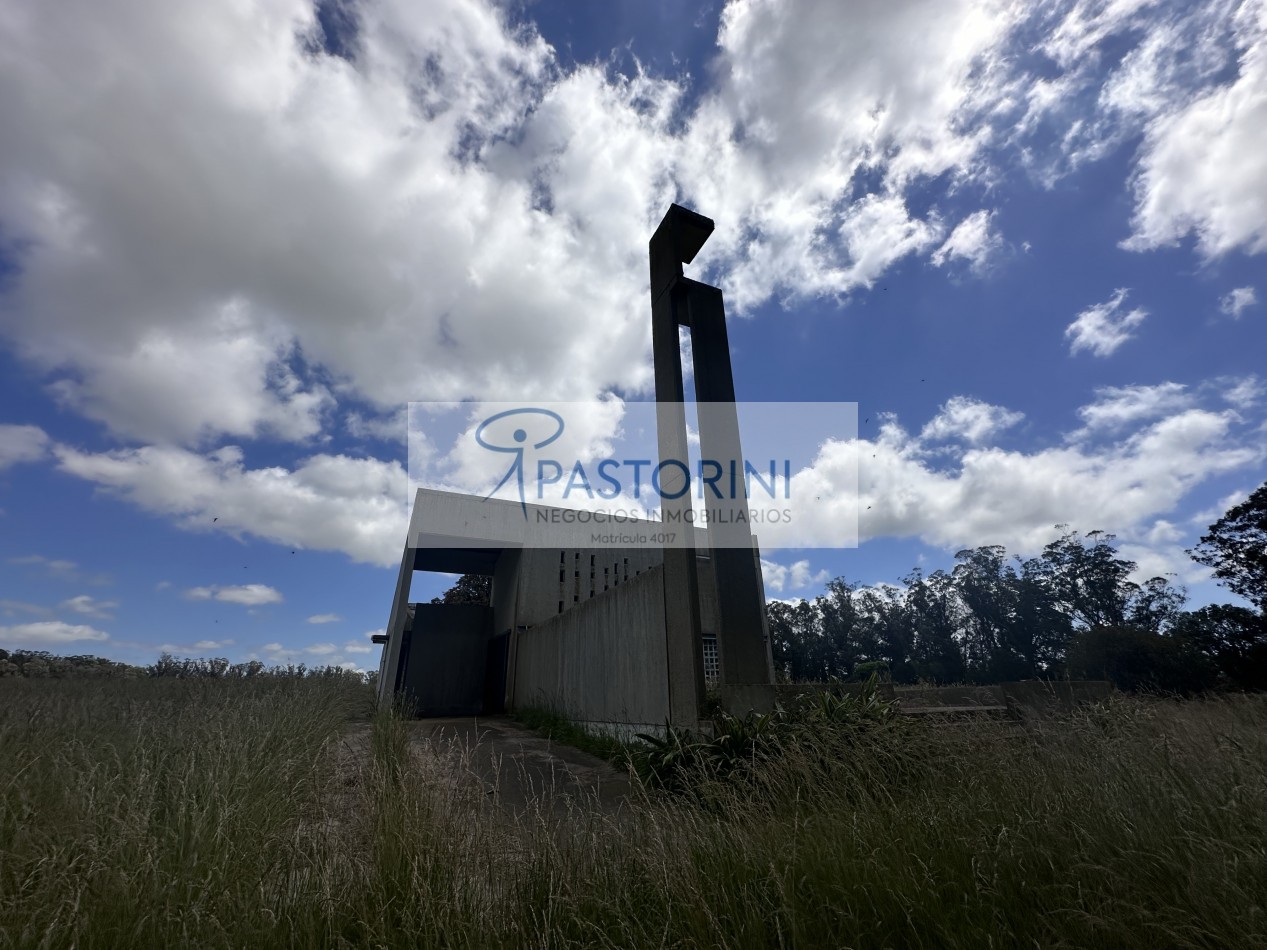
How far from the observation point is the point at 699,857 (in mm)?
2334

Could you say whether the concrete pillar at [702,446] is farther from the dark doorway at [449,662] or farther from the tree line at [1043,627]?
the tree line at [1043,627]

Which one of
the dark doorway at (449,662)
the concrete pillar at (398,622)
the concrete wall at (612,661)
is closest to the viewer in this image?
the concrete wall at (612,661)

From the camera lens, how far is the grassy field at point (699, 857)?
5.66ft

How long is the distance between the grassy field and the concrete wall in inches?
145

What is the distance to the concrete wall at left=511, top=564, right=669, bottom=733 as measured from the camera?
675cm

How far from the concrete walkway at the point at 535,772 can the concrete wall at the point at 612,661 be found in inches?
28.1

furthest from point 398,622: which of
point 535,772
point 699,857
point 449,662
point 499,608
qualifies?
point 699,857

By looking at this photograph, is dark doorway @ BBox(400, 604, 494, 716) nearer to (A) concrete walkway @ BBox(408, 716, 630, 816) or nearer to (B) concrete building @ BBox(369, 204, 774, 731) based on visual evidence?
(B) concrete building @ BBox(369, 204, 774, 731)

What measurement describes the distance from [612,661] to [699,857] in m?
5.84

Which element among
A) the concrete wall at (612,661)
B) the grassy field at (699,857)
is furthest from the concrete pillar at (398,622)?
the grassy field at (699,857)

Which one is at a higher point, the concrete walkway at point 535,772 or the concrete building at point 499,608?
the concrete building at point 499,608

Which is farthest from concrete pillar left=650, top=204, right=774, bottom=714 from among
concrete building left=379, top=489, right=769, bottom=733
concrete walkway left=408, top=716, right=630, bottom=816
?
concrete building left=379, top=489, right=769, bottom=733

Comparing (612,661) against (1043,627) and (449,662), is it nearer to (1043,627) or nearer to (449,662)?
(449,662)

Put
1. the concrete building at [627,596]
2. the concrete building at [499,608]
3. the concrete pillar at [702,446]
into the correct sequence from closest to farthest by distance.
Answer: the concrete pillar at [702,446] < the concrete building at [627,596] < the concrete building at [499,608]
